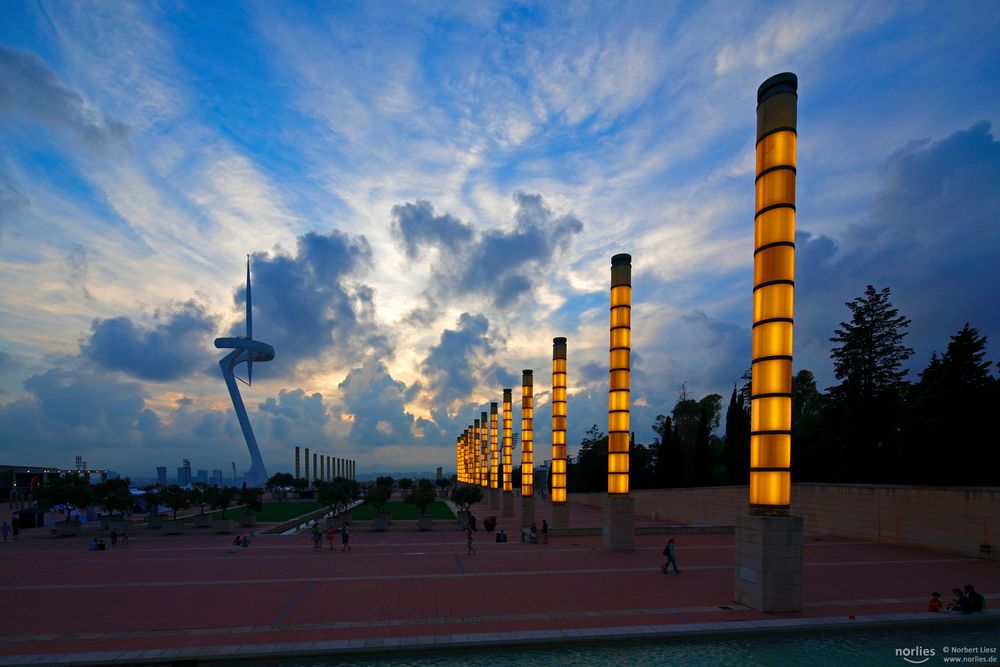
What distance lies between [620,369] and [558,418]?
1028cm

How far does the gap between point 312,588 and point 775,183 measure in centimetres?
1769

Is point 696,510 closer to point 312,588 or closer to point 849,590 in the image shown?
point 849,590

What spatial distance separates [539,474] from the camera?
386ft

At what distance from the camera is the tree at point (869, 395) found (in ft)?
110

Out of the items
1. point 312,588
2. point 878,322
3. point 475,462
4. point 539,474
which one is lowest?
point 539,474

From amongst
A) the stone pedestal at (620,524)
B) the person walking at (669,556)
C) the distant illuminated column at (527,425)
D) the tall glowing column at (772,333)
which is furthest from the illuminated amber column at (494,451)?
the tall glowing column at (772,333)

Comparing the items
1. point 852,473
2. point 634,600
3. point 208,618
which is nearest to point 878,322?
point 852,473

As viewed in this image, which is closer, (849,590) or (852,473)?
(849,590)

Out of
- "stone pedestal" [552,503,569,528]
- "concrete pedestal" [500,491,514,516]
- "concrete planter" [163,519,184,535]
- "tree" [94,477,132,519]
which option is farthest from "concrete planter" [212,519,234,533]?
"concrete pedestal" [500,491,514,516]

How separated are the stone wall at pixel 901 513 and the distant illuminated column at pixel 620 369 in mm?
11546

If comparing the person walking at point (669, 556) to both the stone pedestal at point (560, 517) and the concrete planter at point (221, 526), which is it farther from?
the concrete planter at point (221, 526)

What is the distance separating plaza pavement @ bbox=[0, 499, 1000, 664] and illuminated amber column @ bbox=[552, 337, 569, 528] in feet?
26.3

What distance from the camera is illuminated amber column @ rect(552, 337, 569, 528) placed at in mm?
36250

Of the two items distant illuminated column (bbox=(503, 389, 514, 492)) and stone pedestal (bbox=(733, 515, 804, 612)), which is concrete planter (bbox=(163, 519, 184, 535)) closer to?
distant illuminated column (bbox=(503, 389, 514, 492))
